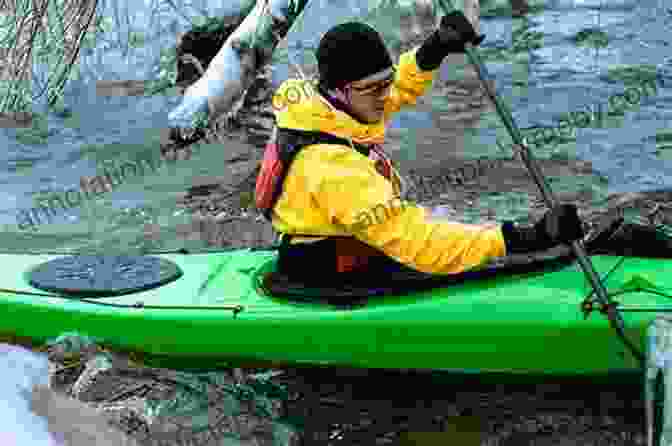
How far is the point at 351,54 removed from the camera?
3.41 m

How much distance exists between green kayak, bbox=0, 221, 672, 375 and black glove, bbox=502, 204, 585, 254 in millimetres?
401

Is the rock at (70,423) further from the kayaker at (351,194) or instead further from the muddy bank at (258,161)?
the muddy bank at (258,161)

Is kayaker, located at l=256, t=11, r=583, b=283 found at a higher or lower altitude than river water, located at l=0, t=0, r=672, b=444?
higher

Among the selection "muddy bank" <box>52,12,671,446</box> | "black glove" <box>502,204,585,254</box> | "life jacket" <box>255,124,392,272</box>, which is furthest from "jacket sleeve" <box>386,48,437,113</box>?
"muddy bank" <box>52,12,671,446</box>

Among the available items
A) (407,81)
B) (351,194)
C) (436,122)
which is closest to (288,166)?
(351,194)

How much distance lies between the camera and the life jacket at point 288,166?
3.55m

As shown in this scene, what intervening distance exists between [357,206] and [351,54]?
1.75 feet

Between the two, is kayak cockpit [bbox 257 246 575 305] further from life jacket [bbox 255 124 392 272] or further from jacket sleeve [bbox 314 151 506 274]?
jacket sleeve [bbox 314 151 506 274]

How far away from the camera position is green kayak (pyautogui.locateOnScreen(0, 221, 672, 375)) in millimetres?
3623

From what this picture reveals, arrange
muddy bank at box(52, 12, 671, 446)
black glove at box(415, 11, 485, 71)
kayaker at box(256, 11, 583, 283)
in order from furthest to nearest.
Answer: black glove at box(415, 11, 485, 71)
muddy bank at box(52, 12, 671, 446)
kayaker at box(256, 11, 583, 283)

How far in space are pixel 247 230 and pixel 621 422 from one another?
9.38 ft

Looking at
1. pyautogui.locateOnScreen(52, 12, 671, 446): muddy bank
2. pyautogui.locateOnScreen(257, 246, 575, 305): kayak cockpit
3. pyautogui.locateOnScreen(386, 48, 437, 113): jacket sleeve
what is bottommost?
pyautogui.locateOnScreen(52, 12, 671, 446): muddy bank

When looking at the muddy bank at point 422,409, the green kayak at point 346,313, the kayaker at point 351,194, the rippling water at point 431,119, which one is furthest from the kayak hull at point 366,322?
the rippling water at point 431,119

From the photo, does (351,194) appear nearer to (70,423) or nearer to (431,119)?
(70,423)
